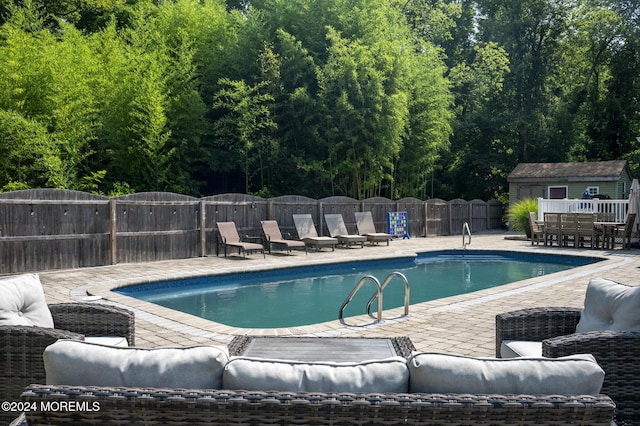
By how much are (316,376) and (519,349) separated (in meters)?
1.73

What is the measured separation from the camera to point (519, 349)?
293 cm

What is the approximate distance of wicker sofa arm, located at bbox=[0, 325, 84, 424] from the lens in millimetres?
2473

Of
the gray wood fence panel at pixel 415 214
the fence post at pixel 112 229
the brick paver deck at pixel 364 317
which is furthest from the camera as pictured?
the gray wood fence panel at pixel 415 214

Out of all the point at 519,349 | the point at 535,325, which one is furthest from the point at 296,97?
the point at 519,349

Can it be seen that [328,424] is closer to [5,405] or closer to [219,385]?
[219,385]

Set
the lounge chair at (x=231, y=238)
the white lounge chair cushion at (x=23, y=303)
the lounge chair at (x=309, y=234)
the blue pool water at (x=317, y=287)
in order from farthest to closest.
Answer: the lounge chair at (x=309, y=234) → the lounge chair at (x=231, y=238) → the blue pool water at (x=317, y=287) → the white lounge chair cushion at (x=23, y=303)

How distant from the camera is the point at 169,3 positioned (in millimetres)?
16859

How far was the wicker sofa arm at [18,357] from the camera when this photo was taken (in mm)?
2473

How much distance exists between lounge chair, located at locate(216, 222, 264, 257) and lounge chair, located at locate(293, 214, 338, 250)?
1.53 m

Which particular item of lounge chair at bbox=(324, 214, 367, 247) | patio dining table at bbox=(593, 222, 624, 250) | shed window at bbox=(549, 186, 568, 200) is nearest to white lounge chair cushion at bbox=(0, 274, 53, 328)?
lounge chair at bbox=(324, 214, 367, 247)

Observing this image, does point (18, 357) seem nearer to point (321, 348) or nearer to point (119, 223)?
point (321, 348)

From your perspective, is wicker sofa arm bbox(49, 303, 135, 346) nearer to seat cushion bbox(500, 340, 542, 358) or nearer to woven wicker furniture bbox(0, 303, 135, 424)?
woven wicker furniture bbox(0, 303, 135, 424)

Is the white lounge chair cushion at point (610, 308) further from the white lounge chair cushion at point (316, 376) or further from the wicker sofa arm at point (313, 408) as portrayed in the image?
the white lounge chair cushion at point (316, 376)

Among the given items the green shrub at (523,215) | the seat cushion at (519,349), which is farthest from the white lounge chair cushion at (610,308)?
the green shrub at (523,215)
